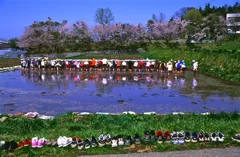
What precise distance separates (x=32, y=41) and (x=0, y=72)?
91.7 feet

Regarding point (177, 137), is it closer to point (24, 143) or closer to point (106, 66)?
point (24, 143)

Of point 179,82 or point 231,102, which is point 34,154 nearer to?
point 231,102

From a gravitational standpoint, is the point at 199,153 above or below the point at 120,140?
below

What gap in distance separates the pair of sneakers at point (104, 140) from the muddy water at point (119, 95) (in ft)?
18.4

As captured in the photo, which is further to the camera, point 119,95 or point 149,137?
point 119,95

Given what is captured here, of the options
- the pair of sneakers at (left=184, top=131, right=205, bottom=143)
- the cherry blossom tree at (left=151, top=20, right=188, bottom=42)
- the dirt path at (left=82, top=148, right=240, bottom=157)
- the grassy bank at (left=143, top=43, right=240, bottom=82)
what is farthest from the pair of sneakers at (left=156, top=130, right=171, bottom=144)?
the cherry blossom tree at (left=151, top=20, right=188, bottom=42)

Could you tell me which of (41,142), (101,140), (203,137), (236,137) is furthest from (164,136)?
(41,142)

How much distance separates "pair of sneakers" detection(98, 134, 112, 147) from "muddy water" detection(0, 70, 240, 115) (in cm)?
562

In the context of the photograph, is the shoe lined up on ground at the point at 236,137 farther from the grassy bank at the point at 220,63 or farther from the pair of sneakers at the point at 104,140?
the grassy bank at the point at 220,63

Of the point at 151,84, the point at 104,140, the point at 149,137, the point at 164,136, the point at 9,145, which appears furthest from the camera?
the point at 151,84

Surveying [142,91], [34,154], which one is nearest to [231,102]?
[142,91]

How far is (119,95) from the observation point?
53.7 ft

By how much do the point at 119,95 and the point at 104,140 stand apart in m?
9.50

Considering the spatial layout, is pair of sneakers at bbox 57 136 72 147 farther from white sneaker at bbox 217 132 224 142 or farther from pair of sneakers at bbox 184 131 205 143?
white sneaker at bbox 217 132 224 142
